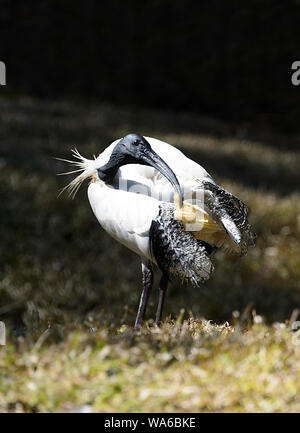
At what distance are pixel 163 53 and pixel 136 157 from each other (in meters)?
13.6

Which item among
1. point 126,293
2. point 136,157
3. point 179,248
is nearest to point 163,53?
point 126,293

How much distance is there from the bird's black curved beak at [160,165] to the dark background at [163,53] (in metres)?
12.9

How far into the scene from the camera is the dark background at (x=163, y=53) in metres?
15.8

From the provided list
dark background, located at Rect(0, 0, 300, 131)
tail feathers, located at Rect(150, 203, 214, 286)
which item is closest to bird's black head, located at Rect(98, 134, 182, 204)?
tail feathers, located at Rect(150, 203, 214, 286)

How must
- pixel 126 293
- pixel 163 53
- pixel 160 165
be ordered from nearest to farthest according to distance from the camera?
pixel 160 165, pixel 126 293, pixel 163 53

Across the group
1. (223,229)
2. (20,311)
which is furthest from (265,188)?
(223,229)

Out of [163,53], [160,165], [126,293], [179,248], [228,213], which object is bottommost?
[126,293]

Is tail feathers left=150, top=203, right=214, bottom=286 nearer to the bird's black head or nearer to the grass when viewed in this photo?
the bird's black head

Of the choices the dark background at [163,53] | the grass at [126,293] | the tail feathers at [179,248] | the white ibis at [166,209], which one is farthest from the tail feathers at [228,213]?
the dark background at [163,53]

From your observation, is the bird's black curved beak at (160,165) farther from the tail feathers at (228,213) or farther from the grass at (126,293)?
the grass at (126,293)

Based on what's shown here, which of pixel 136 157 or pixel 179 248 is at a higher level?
pixel 136 157

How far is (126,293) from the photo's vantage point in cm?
652

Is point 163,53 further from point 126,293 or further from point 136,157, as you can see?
point 136,157

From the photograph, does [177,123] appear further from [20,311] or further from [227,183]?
[20,311]
